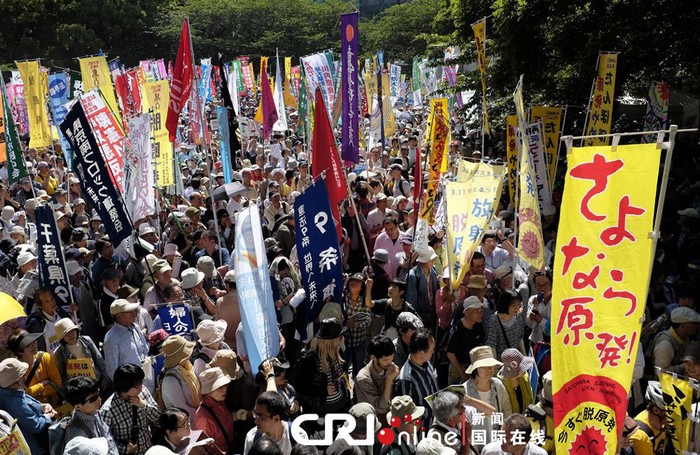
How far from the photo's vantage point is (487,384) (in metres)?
5.66

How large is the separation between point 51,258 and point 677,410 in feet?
17.2

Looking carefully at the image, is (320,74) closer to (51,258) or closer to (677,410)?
(51,258)

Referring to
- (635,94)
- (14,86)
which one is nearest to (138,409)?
(635,94)

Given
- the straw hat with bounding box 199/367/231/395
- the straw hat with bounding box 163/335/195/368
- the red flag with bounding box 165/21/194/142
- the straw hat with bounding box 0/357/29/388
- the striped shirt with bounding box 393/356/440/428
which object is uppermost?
the red flag with bounding box 165/21/194/142

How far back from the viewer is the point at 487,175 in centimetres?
811

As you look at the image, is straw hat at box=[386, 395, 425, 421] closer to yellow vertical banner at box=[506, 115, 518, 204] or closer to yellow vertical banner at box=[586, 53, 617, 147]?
yellow vertical banner at box=[506, 115, 518, 204]

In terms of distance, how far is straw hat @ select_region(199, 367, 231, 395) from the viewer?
543 cm

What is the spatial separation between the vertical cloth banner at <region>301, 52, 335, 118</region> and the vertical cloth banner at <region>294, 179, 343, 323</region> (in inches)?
400

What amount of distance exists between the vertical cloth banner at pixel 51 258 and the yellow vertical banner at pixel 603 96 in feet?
24.8

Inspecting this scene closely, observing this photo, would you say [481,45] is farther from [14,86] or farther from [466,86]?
[14,86]

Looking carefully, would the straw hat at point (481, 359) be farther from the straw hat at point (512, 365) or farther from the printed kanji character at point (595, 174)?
the printed kanji character at point (595, 174)

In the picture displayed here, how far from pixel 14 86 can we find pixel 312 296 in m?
20.3

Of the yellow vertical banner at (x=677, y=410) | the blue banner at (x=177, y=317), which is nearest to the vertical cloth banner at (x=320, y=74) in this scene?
the blue banner at (x=177, y=317)

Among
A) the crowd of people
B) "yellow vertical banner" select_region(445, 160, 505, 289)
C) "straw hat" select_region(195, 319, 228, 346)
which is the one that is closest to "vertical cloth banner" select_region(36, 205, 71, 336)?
the crowd of people
